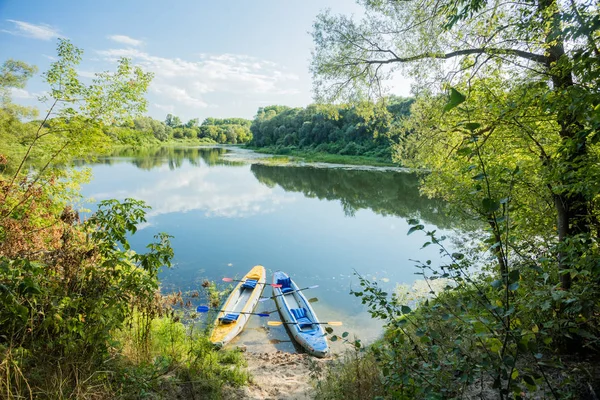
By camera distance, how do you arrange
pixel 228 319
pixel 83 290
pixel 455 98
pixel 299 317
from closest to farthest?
pixel 455 98, pixel 83 290, pixel 228 319, pixel 299 317

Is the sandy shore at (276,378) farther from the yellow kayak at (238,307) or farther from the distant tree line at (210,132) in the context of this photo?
the distant tree line at (210,132)

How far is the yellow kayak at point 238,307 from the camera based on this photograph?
24.8 ft

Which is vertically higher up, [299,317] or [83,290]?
[83,290]

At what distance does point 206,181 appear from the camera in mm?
29172

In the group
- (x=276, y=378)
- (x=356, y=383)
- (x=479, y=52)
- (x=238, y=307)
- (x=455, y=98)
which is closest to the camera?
(x=455, y=98)

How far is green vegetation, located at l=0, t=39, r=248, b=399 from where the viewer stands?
2.45 m

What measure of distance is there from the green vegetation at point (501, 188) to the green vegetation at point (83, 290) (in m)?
2.01

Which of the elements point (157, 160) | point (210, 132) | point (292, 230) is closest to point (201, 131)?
point (210, 132)

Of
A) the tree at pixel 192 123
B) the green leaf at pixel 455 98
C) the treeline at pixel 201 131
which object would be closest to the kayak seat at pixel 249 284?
the green leaf at pixel 455 98

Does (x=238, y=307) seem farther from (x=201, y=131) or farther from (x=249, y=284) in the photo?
(x=201, y=131)

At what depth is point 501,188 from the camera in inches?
180

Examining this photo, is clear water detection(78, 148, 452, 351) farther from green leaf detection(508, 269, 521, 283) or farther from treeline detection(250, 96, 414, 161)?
treeline detection(250, 96, 414, 161)

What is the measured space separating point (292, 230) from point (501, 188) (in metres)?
12.1

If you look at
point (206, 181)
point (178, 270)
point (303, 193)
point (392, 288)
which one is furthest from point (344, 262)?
point (206, 181)
